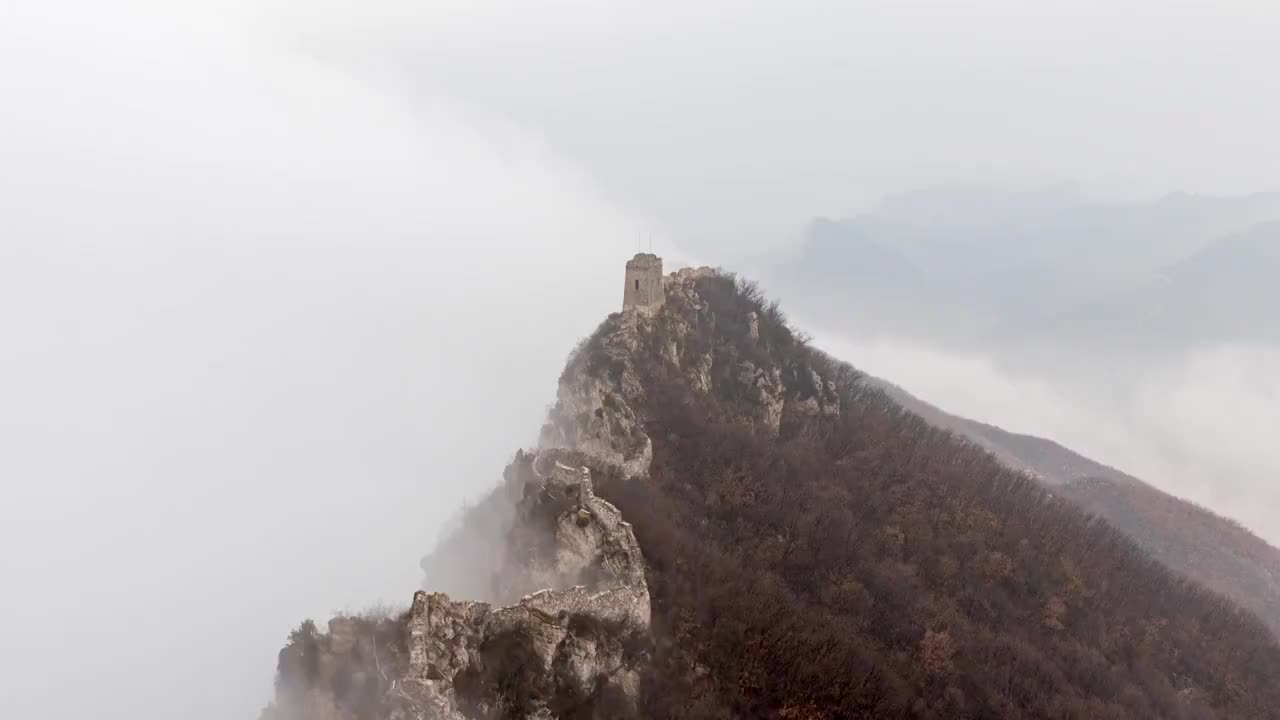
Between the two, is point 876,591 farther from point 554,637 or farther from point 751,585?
point 554,637

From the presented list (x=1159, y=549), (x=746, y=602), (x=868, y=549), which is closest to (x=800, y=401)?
(x=868, y=549)

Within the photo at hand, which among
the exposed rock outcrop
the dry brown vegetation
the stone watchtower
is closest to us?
the exposed rock outcrop

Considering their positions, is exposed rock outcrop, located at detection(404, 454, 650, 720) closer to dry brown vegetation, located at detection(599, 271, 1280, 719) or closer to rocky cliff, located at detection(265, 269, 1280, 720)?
rocky cliff, located at detection(265, 269, 1280, 720)

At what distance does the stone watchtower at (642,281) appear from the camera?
4800cm

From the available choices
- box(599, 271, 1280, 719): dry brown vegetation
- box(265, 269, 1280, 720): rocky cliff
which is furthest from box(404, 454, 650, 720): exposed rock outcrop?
box(599, 271, 1280, 719): dry brown vegetation

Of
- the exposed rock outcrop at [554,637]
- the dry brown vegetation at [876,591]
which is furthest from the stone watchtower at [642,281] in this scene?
the exposed rock outcrop at [554,637]

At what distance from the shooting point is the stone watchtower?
48.0 metres

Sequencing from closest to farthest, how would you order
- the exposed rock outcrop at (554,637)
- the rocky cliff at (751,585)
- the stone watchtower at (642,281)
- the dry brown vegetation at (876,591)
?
the exposed rock outcrop at (554,637)
the rocky cliff at (751,585)
the dry brown vegetation at (876,591)
the stone watchtower at (642,281)

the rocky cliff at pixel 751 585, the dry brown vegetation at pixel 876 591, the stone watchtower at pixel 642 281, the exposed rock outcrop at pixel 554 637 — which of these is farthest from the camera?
the stone watchtower at pixel 642 281

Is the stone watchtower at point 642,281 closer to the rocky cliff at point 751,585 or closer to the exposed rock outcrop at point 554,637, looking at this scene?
the rocky cliff at point 751,585

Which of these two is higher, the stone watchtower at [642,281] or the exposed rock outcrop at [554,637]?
the stone watchtower at [642,281]

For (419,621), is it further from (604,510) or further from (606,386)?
(606,386)

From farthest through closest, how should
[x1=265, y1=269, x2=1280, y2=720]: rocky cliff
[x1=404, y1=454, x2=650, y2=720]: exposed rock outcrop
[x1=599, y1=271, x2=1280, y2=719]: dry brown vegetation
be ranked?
[x1=599, y1=271, x2=1280, y2=719]: dry brown vegetation < [x1=265, y1=269, x2=1280, y2=720]: rocky cliff < [x1=404, y1=454, x2=650, y2=720]: exposed rock outcrop

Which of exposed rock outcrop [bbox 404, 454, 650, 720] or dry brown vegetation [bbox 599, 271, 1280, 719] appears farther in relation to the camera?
dry brown vegetation [bbox 599, 271, 1280, 719]
